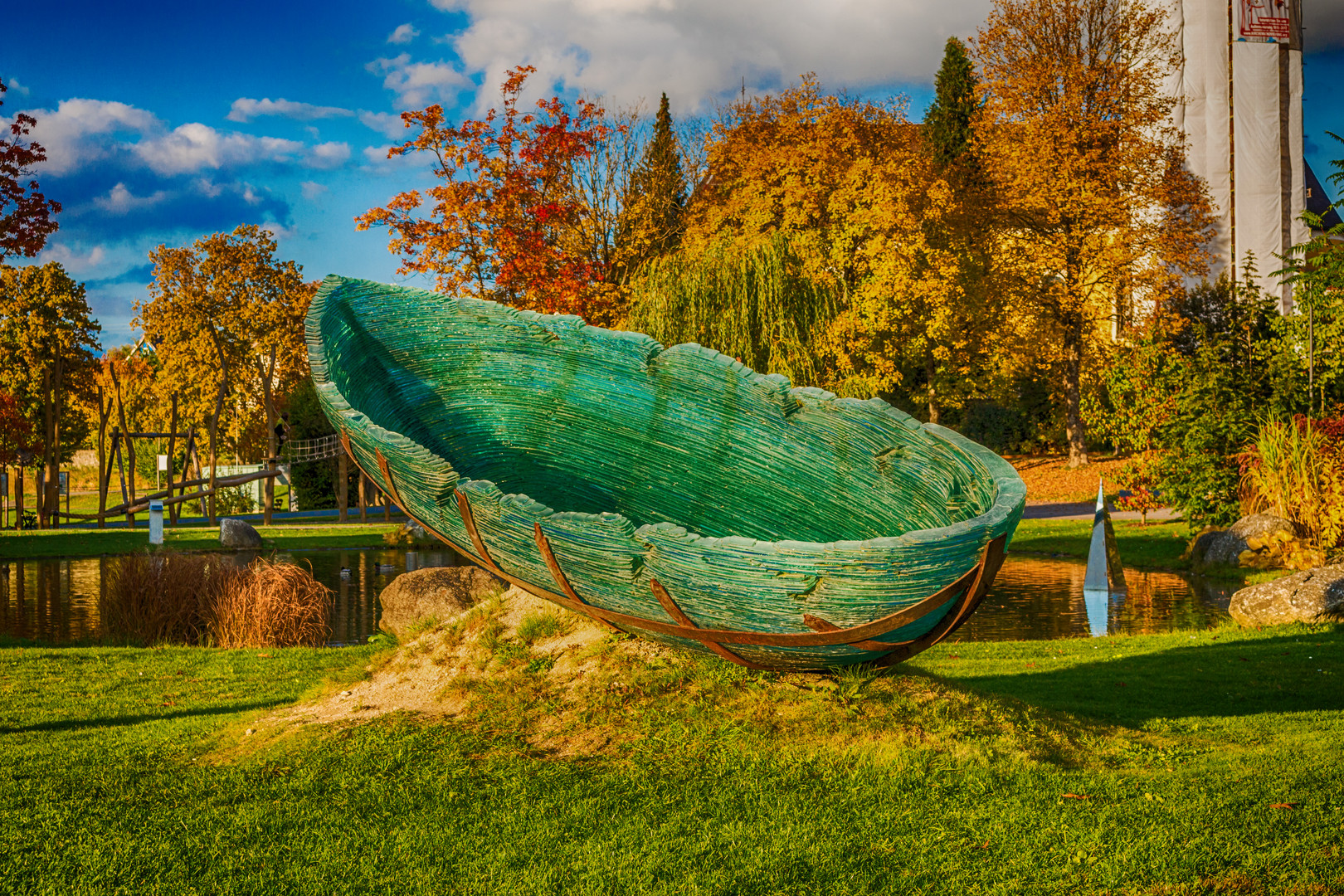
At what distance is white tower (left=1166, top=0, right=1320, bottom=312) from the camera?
3184cm

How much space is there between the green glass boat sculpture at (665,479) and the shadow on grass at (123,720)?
73.4 inches

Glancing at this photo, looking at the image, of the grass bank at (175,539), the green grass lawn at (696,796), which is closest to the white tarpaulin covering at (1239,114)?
the grass bank at (175,539)

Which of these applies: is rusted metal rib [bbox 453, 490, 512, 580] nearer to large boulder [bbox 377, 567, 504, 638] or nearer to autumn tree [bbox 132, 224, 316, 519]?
large boulder [bbox 377, 567, 504, 638]

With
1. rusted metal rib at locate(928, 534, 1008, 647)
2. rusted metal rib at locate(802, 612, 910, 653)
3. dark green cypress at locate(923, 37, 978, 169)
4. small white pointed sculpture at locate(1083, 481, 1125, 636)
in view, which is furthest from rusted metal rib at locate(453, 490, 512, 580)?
dark green cypress at locate(923, 37, 978, 169)

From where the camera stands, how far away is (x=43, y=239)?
46.5ft

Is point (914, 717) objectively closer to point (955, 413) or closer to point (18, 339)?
point (18, 339)

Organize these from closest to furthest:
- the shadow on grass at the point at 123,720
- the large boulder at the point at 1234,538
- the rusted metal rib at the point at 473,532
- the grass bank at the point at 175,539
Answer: the rusted metal rib at the point at 473,532, the shadow on grass at the point at 123,720, the large boulder at the point at 1234,538, the grass bank at the point at 175,539

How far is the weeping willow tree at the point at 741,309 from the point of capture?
56.2 ft

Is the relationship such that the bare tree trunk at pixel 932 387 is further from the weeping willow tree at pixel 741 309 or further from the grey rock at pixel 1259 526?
the grey rock at pixel 1259 526

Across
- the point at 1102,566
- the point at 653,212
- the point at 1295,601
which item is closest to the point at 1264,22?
the point at 653,212

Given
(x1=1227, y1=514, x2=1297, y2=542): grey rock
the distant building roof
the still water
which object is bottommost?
the still water

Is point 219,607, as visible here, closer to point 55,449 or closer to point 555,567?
point 555,567

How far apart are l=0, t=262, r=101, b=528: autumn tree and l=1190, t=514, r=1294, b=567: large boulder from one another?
2383 centimetres

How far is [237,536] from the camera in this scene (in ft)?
62.7
